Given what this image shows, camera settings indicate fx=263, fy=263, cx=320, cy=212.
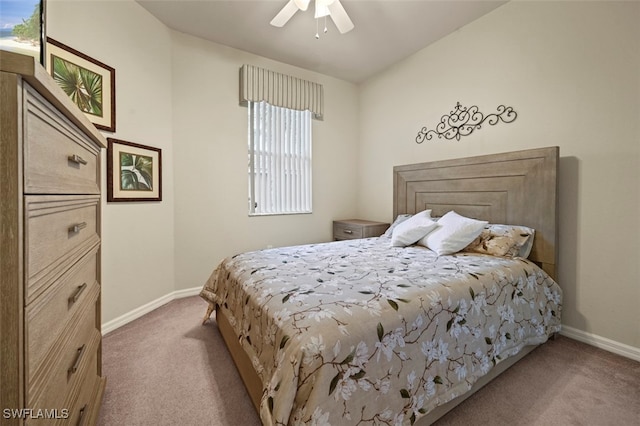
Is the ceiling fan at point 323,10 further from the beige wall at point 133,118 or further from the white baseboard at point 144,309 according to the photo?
the white baseboard at point 144,309

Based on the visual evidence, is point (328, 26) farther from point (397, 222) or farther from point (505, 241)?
point (505, 241)

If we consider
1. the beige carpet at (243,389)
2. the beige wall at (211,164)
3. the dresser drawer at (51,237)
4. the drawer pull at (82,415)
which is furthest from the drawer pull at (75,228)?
the beige wall at (211,164)

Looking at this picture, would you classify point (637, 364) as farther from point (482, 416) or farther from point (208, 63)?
point (208, 63)

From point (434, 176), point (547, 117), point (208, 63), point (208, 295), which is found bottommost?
point (208, 295)

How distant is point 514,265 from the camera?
6.09 ft

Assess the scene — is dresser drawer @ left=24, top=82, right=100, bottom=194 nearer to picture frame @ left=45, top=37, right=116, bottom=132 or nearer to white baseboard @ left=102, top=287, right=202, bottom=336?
picture frame @ left=45, top=37, right=116, bottom=132

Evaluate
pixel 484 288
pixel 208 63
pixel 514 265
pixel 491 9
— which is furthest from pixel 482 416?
pixel 208 63

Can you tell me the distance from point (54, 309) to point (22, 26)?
2.66ft

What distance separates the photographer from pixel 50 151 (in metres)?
0.72

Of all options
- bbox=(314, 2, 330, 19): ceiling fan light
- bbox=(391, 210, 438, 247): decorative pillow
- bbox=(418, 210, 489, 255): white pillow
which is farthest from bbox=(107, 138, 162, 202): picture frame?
bbox=(418, 210, 489, 255): white pillow

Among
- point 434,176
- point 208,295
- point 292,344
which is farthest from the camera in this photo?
point 434,176

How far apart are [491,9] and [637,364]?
3.09 meters

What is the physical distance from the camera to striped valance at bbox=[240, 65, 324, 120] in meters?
3.20

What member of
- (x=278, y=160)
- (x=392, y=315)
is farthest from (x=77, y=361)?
(x=278, y=160)
